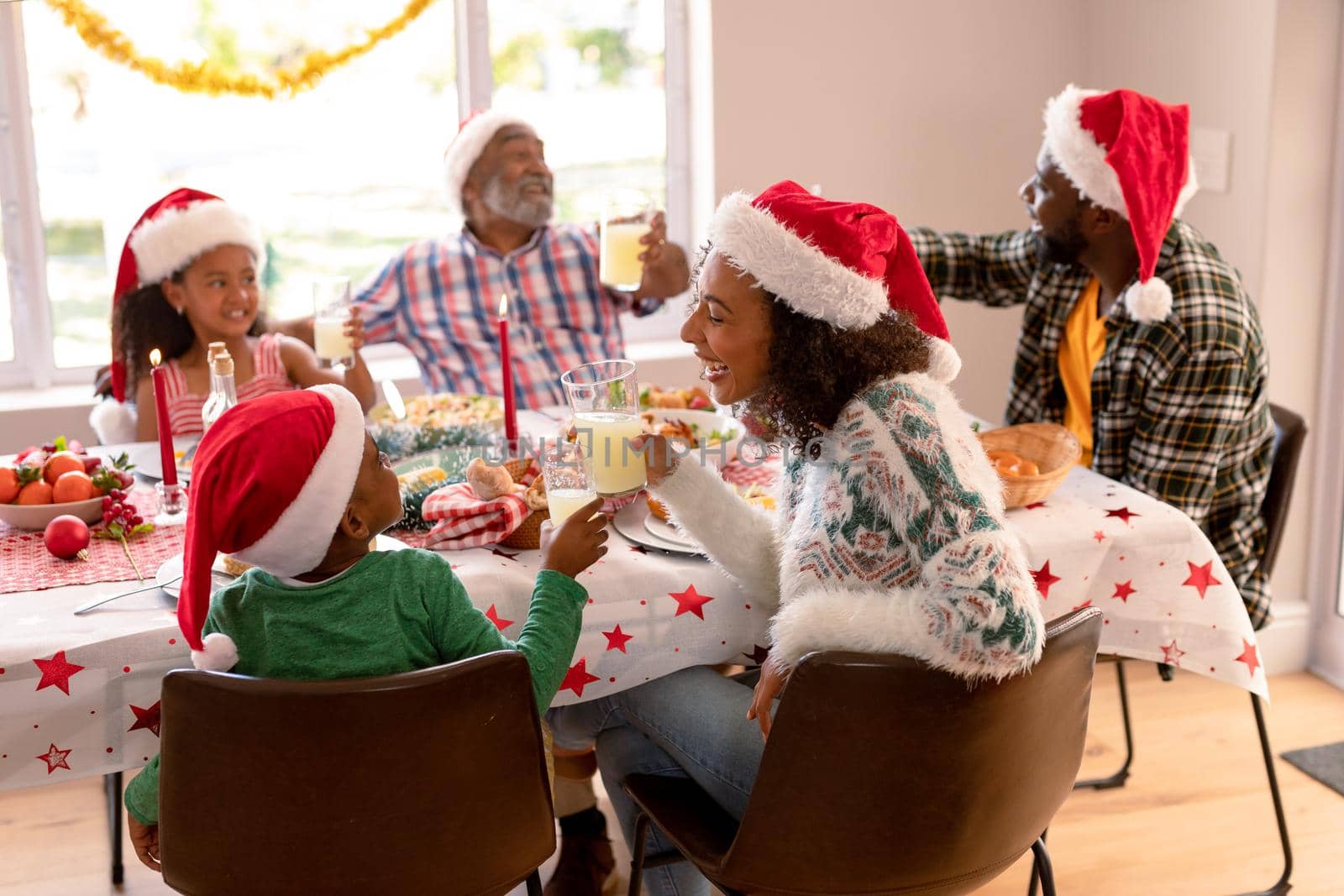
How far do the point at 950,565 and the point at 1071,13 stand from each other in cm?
267

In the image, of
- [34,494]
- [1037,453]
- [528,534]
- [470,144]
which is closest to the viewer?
[528,534]

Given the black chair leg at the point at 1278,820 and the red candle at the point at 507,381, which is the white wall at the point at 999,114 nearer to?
the black chair leg at the point at 1278,820

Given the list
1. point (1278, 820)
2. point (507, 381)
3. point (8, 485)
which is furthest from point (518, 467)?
point (1278, 820)

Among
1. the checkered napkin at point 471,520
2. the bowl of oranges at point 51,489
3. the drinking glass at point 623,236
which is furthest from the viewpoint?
the drinking glass at point 623,236

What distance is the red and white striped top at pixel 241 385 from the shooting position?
2426 millimetres

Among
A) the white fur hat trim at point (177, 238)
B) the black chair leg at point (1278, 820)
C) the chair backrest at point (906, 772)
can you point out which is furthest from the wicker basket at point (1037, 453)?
the white fur hat trim at point (177, 238)

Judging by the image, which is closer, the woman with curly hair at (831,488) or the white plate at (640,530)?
the woman with curly hair at (831,488)

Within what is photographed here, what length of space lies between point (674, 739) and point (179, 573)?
647 mm

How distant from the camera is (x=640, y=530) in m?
1.81

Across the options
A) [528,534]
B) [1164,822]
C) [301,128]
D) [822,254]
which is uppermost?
[301,128]

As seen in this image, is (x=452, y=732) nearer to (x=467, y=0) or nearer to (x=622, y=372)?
(x=622, y=372)

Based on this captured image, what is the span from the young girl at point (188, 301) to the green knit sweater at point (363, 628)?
3.61 ft

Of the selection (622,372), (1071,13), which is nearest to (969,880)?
(622,372)

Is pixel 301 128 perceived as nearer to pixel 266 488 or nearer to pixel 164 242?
pixel 164 242
